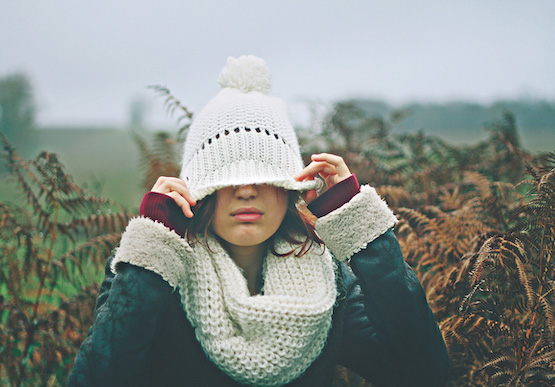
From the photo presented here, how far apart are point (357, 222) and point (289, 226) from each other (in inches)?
13.6

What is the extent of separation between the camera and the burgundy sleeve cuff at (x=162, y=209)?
1.38 metres

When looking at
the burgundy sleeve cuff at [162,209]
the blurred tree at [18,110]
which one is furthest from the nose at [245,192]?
the blurred tree at [18,110]

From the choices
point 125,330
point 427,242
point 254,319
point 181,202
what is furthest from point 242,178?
point 427,242

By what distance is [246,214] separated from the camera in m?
1.50

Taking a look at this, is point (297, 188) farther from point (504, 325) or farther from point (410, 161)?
point (410, 161)

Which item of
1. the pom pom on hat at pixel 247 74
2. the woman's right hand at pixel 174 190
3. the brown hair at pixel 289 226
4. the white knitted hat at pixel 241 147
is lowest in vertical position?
the brown hair at pixel 289 226

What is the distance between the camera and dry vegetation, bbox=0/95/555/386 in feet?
5.83

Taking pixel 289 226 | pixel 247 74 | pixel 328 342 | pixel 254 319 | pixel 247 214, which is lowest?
pixel 328 342

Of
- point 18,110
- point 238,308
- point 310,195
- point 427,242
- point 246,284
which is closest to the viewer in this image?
point 238,308

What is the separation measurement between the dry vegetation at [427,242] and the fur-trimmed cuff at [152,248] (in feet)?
3.81

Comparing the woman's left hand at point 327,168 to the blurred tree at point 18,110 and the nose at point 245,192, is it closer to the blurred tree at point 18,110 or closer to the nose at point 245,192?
the nose at point 245,192

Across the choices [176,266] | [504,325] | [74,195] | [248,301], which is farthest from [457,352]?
[74,195]

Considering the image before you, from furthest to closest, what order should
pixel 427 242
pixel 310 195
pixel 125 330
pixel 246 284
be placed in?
pixel 427 242 < pixel 310 195 < pixel 246 284 < pixel 125 330

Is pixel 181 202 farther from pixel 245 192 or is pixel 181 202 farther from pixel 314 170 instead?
pixel 314 170
